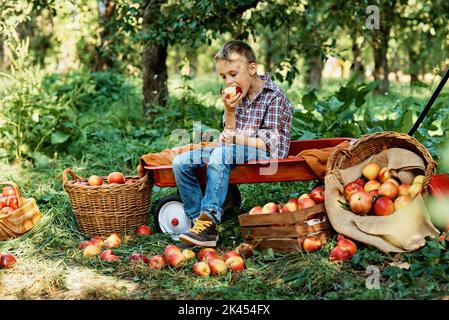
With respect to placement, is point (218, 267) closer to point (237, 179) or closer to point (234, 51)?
point (237, 179)

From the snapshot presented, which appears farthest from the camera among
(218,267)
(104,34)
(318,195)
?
(104,34)

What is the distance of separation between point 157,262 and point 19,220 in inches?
47.3

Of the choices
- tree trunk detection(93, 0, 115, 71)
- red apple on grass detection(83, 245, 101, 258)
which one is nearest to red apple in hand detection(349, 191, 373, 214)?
red apple on grass detection(83, 245, 101, 258)

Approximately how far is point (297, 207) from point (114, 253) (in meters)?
1.19

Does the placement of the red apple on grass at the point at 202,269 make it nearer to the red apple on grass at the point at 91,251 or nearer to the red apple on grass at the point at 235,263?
the red apple on grass at the point at 235,263

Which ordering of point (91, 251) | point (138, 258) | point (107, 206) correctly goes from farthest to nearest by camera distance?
point (107, 206)
point (91, 251)
point (138, 258)

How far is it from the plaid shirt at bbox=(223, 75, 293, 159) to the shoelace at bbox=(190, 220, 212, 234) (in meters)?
0.66

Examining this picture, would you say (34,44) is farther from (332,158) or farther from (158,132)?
(332,158)

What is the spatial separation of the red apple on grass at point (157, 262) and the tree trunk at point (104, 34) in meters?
3.97

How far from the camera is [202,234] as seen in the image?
389 centimetres

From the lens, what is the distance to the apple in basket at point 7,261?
3.66 m

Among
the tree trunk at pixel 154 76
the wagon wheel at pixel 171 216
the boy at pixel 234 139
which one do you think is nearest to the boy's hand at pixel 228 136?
the boy at pixel 234 139

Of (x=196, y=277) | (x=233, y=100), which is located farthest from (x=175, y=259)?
(x=233, y=100)
